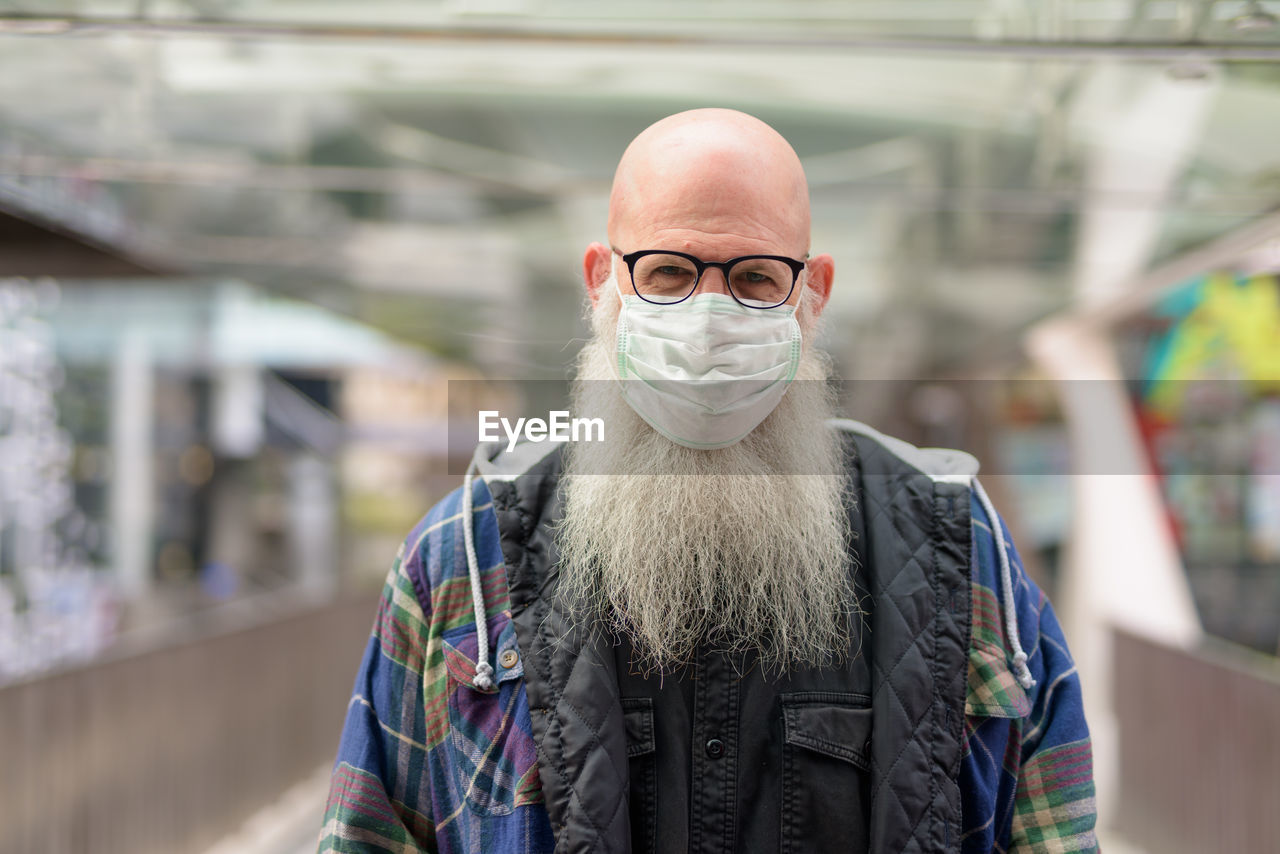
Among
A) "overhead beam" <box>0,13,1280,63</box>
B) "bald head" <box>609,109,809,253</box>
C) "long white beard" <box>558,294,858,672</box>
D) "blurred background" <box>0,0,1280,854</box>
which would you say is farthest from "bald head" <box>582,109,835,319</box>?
"overhead beam" <box>0,13,1280,63</box>

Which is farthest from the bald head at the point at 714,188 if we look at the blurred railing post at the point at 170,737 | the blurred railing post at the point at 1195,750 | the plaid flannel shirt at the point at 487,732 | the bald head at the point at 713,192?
the blurred railing post at the point at 1195,750

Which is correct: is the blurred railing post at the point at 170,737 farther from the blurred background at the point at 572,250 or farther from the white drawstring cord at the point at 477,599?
the white drawstring cord at the point at 477,599

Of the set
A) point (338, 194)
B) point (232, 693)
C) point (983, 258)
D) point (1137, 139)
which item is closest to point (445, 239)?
point (338, 194)

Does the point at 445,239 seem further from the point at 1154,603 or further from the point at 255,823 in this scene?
the point at 1154,603

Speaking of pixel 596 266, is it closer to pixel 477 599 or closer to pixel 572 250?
pixel 477 599

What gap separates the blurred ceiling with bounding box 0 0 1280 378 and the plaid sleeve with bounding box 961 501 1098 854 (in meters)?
0.60

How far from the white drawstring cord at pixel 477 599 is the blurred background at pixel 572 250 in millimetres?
760

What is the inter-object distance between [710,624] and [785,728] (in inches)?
7.7

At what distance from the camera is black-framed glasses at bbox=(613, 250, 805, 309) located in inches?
60.8

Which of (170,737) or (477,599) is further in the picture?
(170,737)

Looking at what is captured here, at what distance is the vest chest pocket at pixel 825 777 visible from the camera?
1.42 m

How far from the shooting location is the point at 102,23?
2.84 metres

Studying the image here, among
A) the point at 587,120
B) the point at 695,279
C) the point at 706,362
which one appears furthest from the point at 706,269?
the point at 587,120

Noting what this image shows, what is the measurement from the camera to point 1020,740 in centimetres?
153
